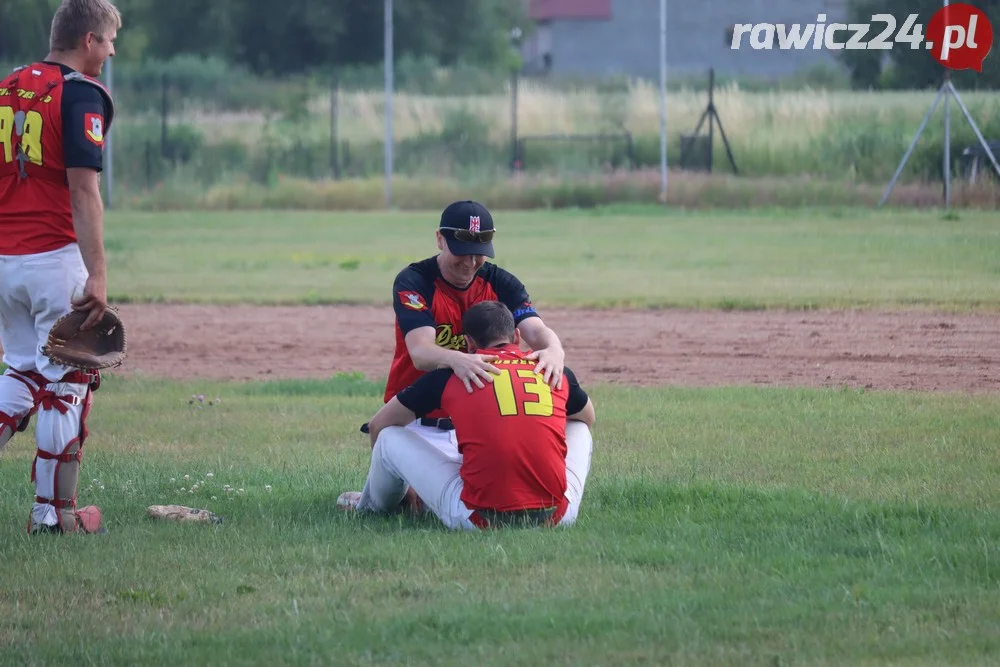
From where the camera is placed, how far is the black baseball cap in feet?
19.5

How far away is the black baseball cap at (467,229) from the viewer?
5.95 m

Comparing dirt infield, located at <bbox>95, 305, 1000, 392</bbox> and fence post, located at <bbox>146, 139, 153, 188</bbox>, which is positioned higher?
fence post, located at <bbox>146, 139, 153, 188</bbox>

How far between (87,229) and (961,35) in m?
19.3

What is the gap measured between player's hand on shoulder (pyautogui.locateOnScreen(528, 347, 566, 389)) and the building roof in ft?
175

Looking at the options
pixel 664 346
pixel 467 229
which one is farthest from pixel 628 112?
pixel 467 229

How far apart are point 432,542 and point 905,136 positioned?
75.4 feet

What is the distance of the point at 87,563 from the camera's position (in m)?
5.25

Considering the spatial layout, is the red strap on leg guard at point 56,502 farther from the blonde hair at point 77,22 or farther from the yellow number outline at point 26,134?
the blonde hair at point 77,22

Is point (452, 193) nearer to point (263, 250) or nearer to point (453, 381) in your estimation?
point (263, 250)

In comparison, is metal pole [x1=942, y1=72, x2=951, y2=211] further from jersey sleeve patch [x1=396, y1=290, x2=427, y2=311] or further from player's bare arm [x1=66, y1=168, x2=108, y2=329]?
player's bare arm [x1=66, y1=168, x2=108, y2=329]

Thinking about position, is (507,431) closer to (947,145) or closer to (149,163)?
(947,145)

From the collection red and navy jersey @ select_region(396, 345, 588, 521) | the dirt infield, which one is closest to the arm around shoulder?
red and navy jersey @ select_region(396, 345, 588, 521)

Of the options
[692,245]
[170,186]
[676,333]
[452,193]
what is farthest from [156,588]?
[170,186]

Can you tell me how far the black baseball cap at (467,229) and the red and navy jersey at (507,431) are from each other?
0.54m
